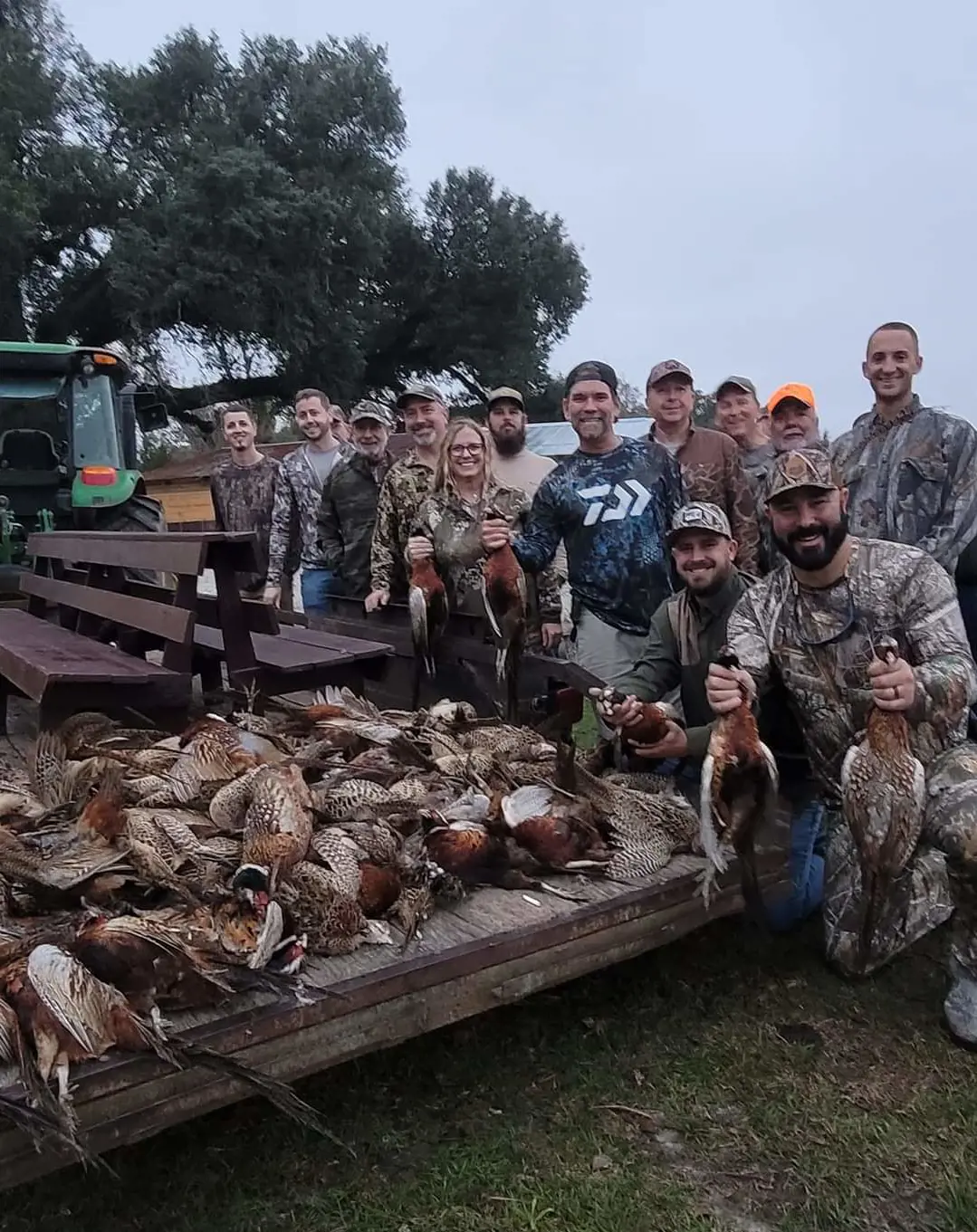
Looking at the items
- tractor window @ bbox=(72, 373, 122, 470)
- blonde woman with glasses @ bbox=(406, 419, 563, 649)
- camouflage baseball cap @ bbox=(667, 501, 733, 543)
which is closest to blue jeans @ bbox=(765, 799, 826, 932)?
camouflage baseball cap @ bbox=(667, 501, 733, 543)

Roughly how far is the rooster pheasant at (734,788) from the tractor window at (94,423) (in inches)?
294

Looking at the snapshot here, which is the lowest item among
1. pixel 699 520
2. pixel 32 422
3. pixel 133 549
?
pixel 133 549

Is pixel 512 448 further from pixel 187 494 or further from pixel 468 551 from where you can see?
pixel 187 494

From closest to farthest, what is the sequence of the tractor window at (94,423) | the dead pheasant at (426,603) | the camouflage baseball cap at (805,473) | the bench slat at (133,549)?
the camouflage baseball cap at (805,473) → the bench slat at (133,549) → the dead pheasant at (426,603) → the tractor window at (94,423)

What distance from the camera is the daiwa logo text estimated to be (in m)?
4.97

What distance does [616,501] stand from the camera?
4.98 m

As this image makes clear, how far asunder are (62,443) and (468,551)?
18.7ft

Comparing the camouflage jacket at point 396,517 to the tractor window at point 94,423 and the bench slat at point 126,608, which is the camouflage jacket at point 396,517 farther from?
the tractor window at point 94,423

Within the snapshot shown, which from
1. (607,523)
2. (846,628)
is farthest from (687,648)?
(607,523)

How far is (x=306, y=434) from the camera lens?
7.62 metres

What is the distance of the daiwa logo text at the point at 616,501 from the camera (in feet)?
16.3

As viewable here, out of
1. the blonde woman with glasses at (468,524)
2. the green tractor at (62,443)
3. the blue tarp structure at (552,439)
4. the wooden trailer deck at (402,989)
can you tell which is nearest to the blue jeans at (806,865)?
the wooden trailer deck at (402,989)

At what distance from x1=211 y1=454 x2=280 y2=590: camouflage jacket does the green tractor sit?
109cm

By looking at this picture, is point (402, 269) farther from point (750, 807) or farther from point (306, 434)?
point (750, 807)
